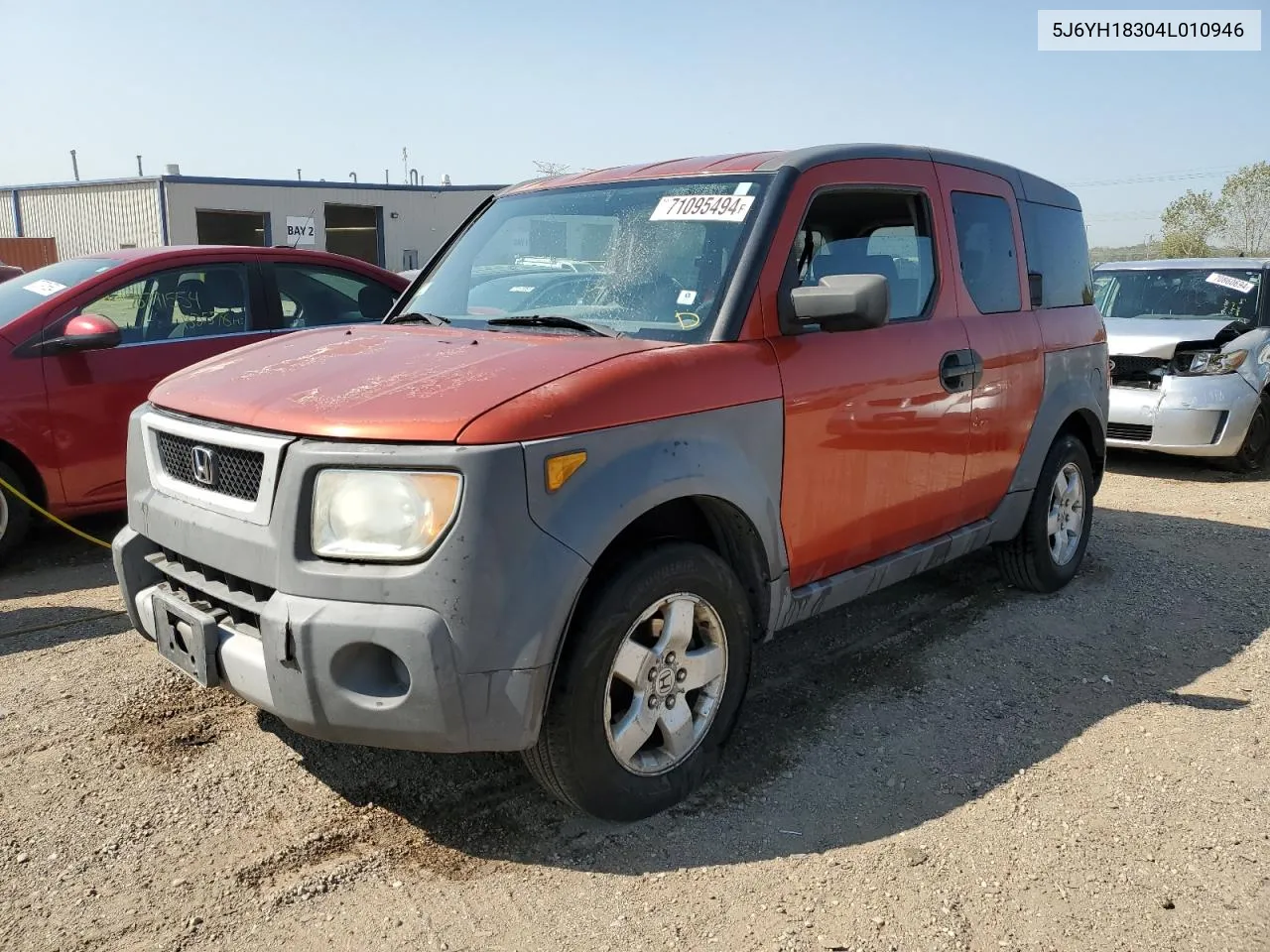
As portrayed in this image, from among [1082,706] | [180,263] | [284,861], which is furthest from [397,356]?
[180,263]

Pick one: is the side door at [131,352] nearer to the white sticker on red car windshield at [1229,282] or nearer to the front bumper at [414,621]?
the front bumper at [414,621]

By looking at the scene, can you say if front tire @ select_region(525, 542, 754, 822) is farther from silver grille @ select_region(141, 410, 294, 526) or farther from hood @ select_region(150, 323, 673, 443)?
silver grille @ select_region(141, 410, 294, 526)

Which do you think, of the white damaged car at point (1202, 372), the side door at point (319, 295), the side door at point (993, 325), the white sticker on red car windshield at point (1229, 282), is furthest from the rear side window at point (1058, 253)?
the white sticker on red car windshield at point (1229, 282)

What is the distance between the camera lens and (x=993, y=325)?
4316mm

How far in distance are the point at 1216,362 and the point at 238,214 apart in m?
32.7

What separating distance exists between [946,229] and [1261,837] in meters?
2.48

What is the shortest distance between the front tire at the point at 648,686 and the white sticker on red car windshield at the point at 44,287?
14.6 feet

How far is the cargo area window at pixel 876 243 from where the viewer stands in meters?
3.58

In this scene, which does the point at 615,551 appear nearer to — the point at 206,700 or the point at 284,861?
the point at 284,861

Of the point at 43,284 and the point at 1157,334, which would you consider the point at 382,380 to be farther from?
the point at 1157,334

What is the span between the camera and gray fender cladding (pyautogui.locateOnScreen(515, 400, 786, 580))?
2.56 metres

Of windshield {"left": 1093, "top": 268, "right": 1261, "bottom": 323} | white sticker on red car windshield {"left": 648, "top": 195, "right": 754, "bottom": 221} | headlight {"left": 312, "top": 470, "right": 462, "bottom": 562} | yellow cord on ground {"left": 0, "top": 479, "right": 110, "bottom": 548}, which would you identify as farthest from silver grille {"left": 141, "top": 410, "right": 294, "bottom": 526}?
windshield {"left": 1093, "top": 268, "right": 1261, "bottom": 323}

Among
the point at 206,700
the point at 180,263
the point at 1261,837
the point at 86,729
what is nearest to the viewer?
the point at 1261,837

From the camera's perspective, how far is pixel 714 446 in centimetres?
299
